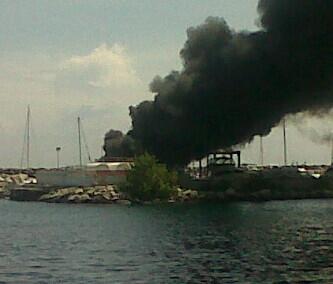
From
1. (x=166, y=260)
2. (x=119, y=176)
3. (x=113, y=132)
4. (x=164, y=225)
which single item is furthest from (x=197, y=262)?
(x=113, y=132)

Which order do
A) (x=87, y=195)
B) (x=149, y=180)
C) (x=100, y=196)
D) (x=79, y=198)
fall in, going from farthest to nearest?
(x=87, y=195)
(x=79, y=198)
(x=100, y=196)
(x=149, y=180)

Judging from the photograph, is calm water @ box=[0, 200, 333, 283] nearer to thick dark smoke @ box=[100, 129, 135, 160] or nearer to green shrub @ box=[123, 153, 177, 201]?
green shrub @ box=[123, 153, 177, 201]

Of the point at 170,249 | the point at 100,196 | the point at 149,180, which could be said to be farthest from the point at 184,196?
the point at 170,249

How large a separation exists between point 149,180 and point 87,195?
67.2 feet

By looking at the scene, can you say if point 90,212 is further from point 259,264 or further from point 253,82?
point 259,264

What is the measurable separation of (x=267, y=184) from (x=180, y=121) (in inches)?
986

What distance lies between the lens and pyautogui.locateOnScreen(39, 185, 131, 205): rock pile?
152 m

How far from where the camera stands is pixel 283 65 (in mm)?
144625

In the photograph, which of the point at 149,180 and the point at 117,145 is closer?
the point at 149,180

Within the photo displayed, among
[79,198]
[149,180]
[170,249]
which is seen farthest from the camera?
[79,198]

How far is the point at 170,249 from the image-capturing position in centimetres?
6162

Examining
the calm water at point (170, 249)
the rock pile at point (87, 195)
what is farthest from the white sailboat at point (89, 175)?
the calm water at point (170, 249)

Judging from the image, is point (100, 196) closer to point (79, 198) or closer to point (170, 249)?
point (79, 198)

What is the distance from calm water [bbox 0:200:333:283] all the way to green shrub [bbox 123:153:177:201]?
113 ft
